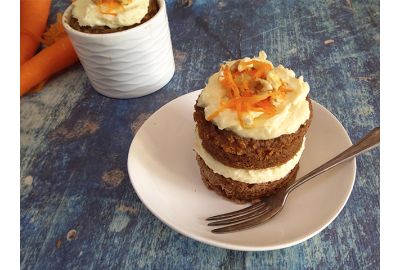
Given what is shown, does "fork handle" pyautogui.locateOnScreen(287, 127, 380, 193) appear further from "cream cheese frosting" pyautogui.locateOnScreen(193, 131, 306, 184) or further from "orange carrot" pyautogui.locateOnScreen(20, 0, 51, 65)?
"orange carrot" pyautogui.locateOnScreen(20, 0, 51, 65)

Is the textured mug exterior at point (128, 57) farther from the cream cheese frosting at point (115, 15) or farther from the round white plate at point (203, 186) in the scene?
the round white plate at point (203, 186)

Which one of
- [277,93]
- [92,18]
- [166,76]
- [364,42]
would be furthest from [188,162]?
[364,42]

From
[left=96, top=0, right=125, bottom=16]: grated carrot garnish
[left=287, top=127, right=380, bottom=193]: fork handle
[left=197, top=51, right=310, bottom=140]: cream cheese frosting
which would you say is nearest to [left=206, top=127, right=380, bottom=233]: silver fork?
[left=287, top=127, right=380, bottom=193]: fork handle

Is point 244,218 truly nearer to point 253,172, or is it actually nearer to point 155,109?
point 253,172

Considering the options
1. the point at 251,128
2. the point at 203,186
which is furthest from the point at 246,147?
the point at 203,186

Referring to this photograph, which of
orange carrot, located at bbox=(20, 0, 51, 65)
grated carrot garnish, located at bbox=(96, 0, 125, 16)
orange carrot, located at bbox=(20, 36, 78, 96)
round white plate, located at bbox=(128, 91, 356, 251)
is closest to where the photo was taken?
round white plate, located at bbox=(128, 91, 356, 251)

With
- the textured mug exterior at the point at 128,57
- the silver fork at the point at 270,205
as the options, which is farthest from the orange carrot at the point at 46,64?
the silver fork at the point at 270,205
